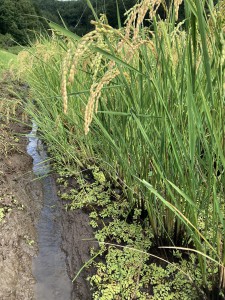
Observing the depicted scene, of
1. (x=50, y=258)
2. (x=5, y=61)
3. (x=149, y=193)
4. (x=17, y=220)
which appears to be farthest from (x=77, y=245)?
(x=5, y=61)

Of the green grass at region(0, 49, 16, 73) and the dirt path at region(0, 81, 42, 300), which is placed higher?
the green grass at region(0, 49, 16, 73)

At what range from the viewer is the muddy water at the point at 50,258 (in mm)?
1504

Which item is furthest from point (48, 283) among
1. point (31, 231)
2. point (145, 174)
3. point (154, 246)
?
point (145, 174)

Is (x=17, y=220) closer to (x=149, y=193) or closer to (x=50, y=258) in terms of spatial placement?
(x=50, y=258)

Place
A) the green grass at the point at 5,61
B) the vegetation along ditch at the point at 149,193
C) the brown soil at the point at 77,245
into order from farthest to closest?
the green grass at the point at 5,61 < the brown soil at the point at 77,245 < the vegetation along ditch at the point at 149,193

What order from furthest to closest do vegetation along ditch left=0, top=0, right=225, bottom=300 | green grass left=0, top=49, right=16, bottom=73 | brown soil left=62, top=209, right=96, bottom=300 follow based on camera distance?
green grass left=0, top=49, right=16, bottom=73 < brown soil left=62, top=209, right=96, bottom=300 < vegetation along ditch left=0, top=0, right=225, bottom=300

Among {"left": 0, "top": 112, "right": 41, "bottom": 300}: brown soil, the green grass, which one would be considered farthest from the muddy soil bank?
the green grass

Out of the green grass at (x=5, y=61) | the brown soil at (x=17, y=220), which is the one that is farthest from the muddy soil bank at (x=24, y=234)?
the green grass at (x=5, y=61)

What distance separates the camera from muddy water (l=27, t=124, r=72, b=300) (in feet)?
4.93

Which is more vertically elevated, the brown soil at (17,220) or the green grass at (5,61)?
the green grass at (5,61)

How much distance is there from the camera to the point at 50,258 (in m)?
1.73

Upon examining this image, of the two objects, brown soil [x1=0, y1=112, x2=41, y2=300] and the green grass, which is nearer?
brown soil [x1=0, y1=112, x2=41, y2=300]

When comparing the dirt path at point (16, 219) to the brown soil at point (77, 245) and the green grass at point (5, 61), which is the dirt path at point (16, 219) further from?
the green grass at point (5, 61)

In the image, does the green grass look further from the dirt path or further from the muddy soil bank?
the muddy soil bank
